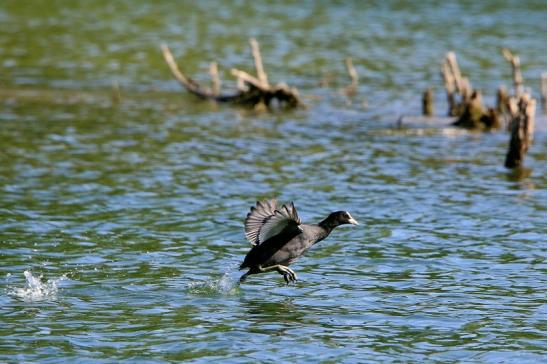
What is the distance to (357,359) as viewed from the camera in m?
11.2

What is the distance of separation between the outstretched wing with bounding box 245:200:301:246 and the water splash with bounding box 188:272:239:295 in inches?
39.8

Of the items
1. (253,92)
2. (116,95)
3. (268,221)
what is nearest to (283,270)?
(268,221)

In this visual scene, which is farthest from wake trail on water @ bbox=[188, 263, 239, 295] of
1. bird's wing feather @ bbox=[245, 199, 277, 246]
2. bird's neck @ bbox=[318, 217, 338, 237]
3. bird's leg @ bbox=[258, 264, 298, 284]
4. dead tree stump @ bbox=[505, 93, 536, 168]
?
dead tree stump @ bbox=[505, 93, 536, 168]

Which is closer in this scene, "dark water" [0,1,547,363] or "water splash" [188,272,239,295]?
"dark water" [0,1,547,363]

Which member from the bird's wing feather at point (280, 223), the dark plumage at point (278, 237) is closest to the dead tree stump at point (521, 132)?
the dark plumage at point (278, 237)

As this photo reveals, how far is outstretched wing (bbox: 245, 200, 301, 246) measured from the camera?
12.4 m

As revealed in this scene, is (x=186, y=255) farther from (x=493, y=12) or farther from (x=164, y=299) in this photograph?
(x=493, y=12)

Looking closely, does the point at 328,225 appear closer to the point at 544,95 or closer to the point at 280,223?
the point at 280,223

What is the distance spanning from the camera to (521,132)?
21.5 metres

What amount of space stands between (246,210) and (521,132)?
6290 millimetres

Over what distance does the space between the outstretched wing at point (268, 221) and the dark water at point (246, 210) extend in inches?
35.8

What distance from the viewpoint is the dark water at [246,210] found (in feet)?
39.4

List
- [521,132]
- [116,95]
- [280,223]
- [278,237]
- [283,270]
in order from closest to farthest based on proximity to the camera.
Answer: [280,223] < [278,237] < [283,270] < [521,132] < [116,95]

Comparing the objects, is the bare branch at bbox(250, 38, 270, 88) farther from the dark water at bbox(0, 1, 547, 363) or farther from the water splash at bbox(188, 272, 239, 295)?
the water splash at bbox(188, 272, 239, 295)
